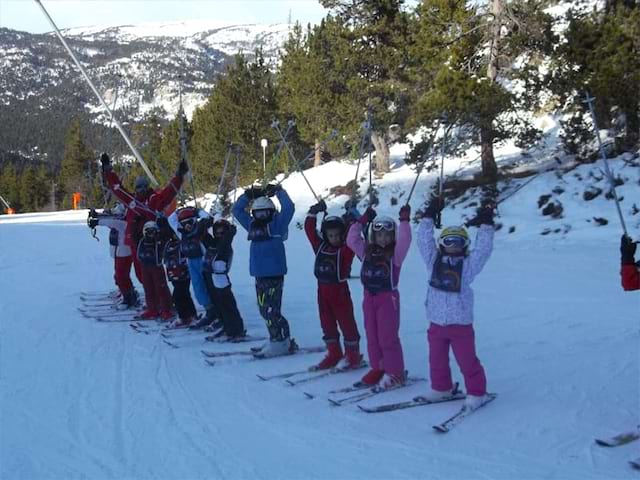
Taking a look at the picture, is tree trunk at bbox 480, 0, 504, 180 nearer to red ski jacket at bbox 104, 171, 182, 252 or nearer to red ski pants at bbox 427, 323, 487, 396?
red ski jacket at bbox 104, 171, 182, 252

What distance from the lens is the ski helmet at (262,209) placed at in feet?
21.5

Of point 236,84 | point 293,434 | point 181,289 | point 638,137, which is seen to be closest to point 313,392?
point 293,434

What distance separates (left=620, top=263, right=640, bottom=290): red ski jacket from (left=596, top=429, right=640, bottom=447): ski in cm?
100

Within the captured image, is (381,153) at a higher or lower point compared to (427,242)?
higher

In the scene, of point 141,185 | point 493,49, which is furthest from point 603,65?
point 141,185

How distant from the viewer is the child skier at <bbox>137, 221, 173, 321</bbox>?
8.77 m

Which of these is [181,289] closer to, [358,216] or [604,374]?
[358,216]

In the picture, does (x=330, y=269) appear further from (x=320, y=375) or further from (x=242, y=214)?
(x=242, y=214)

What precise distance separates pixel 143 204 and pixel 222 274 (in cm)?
246

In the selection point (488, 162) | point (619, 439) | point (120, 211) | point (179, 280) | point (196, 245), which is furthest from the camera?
point (488, 162)

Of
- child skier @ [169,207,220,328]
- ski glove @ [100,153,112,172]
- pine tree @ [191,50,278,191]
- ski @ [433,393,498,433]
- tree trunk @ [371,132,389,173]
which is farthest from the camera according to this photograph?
pine tree @ [191,50,278,191]

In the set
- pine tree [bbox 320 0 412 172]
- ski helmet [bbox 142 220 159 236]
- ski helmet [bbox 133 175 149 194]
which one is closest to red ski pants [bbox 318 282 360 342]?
ski helmet [bbox 142 220 159 236]

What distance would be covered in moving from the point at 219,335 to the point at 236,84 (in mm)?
25667

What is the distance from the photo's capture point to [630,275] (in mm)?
4160
